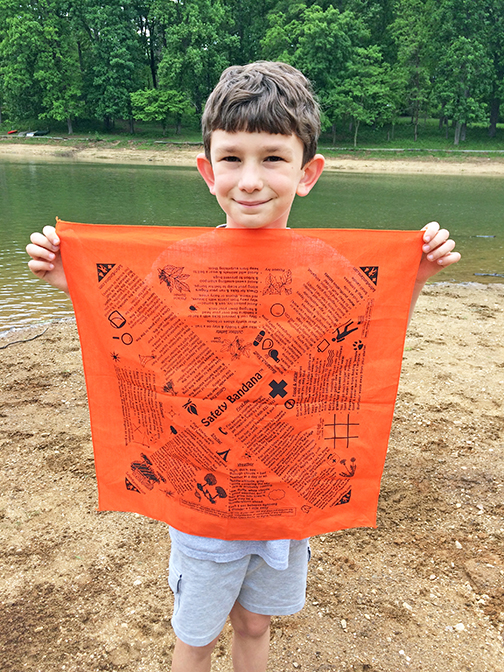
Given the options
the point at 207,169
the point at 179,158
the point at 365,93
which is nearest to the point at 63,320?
the point at 207,169

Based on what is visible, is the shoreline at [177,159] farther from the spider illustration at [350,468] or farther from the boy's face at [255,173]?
the spider illustration at [350,468]

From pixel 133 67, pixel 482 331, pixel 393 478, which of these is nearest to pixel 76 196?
pixel 482 331

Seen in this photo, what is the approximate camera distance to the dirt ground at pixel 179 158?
3719 centimetres

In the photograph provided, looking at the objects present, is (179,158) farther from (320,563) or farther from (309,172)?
(309,172)

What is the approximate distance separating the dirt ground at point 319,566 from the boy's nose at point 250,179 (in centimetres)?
220

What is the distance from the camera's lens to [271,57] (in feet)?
165

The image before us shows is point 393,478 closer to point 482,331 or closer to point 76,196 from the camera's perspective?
point 482,331

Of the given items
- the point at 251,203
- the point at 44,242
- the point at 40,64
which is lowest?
the point at 44,242

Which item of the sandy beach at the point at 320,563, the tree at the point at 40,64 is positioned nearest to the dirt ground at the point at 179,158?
the tree at the point at 40,64

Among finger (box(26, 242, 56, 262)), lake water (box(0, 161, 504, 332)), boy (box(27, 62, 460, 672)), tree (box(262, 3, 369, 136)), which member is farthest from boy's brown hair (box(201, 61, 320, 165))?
tree (box(262, 3, 369, 136))

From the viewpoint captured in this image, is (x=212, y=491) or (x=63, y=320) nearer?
(x=212, y=491)

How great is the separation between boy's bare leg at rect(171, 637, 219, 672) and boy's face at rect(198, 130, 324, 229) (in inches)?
63.4

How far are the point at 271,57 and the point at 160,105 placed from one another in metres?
12.4

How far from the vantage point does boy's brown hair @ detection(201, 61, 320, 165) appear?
1685 millimetres
